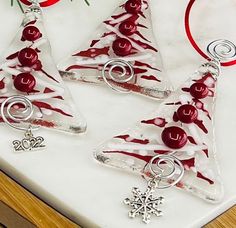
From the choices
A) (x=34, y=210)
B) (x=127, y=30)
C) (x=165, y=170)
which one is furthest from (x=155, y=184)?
(x=127, y=30)

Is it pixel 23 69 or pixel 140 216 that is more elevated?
pixel 23 69

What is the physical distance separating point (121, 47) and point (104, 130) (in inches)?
4.8

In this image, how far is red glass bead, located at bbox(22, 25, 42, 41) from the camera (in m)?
0.91

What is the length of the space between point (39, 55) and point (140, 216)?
0.26 metres

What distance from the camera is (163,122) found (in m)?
0.85

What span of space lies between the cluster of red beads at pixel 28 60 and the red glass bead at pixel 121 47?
10cm

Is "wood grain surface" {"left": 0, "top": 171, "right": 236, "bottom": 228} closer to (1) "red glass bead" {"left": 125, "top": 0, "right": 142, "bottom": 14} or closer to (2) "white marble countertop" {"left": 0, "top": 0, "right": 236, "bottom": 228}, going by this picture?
(2) "white marble countertop" {"left": 0, "top": 0, "right": 236, "bottom": 228}

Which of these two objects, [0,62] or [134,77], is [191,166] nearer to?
[134,77]

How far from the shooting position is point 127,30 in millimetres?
939

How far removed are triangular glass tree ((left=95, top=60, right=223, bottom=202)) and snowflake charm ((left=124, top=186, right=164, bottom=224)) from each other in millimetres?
30

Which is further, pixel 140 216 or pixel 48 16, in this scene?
pixel 48 16

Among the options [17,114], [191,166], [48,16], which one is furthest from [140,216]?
[48,16]

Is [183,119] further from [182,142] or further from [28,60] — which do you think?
[28,60]

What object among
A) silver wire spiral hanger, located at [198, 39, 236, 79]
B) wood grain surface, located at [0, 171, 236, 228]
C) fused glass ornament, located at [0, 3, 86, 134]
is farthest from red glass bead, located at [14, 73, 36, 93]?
silver wire spiral hanger, located at [198, 39, 236, 79]
